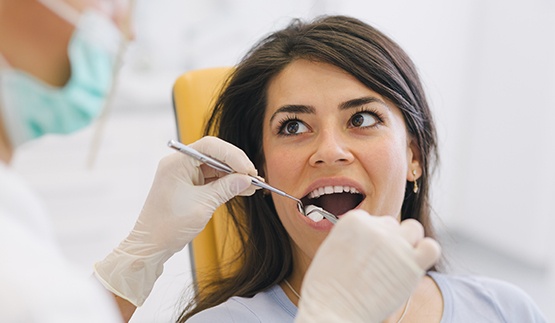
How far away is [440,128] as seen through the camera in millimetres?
4145

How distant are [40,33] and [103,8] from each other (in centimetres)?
37

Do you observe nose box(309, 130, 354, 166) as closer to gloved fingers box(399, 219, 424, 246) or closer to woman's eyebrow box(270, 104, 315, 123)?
woman's eyebrow box(270, 104, 315, 123)

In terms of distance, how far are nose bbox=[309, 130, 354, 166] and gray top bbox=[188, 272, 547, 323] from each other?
0.32m

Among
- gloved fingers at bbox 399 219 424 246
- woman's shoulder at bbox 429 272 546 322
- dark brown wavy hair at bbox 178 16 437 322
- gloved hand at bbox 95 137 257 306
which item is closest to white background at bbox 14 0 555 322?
woman's shoulder at bbox 429 272 546 322

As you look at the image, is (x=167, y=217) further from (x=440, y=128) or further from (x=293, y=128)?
(x=440, y=128)

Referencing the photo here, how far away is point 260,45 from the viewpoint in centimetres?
164

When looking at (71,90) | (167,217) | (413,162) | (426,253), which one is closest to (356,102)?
(413,162)

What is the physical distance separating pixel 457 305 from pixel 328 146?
0.48 meters

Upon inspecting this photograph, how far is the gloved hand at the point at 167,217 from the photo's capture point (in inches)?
54.6

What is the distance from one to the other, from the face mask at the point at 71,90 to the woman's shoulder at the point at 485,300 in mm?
940

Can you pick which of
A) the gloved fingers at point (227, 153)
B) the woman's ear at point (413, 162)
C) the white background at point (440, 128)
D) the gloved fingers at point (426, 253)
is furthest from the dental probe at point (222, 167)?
the white background at point (440, 128)

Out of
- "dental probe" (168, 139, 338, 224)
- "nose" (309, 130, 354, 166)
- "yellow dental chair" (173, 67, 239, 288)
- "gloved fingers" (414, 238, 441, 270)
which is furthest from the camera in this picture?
"yellow dental chair" (173, 67, 239, 288)

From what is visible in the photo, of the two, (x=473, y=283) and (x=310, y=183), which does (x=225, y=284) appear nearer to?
(x=310, y=183)

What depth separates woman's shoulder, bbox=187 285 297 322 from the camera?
1434mm
